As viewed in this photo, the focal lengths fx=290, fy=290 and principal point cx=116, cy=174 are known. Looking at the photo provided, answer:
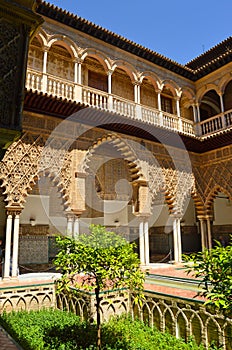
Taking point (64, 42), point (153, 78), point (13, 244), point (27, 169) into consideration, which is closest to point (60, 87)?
point (64, 42)

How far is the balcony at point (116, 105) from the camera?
8352 millimetres

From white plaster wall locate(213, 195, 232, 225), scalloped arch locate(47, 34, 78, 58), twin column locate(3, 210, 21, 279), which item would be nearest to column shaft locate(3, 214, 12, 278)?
twin column locate(3, 210, 21, 279)

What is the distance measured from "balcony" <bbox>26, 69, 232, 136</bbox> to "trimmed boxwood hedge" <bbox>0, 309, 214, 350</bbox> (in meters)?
5.37

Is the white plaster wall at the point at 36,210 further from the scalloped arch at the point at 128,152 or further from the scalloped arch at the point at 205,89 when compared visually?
the scalloped arch at the point at 205,89

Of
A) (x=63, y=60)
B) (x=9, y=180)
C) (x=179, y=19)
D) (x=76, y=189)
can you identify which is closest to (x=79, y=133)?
(x=76, y=189)

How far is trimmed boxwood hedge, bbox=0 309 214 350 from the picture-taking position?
14.2ft

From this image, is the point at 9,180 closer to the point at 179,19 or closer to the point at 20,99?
the point at 20,99

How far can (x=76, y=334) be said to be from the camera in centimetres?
482

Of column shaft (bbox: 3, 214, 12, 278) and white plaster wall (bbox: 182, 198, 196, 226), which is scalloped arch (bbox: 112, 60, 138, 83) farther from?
white plaster wall (bbox: 182, 198, 196, 226)

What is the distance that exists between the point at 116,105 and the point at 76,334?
706 centimetres

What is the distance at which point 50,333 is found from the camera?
493 centimetres

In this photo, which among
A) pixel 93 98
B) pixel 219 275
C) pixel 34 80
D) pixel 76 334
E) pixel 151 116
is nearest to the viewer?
pixel 219 275

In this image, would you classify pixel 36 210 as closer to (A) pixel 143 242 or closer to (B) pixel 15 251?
(A) pixel 143 242

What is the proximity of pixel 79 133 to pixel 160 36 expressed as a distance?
5326 mm
